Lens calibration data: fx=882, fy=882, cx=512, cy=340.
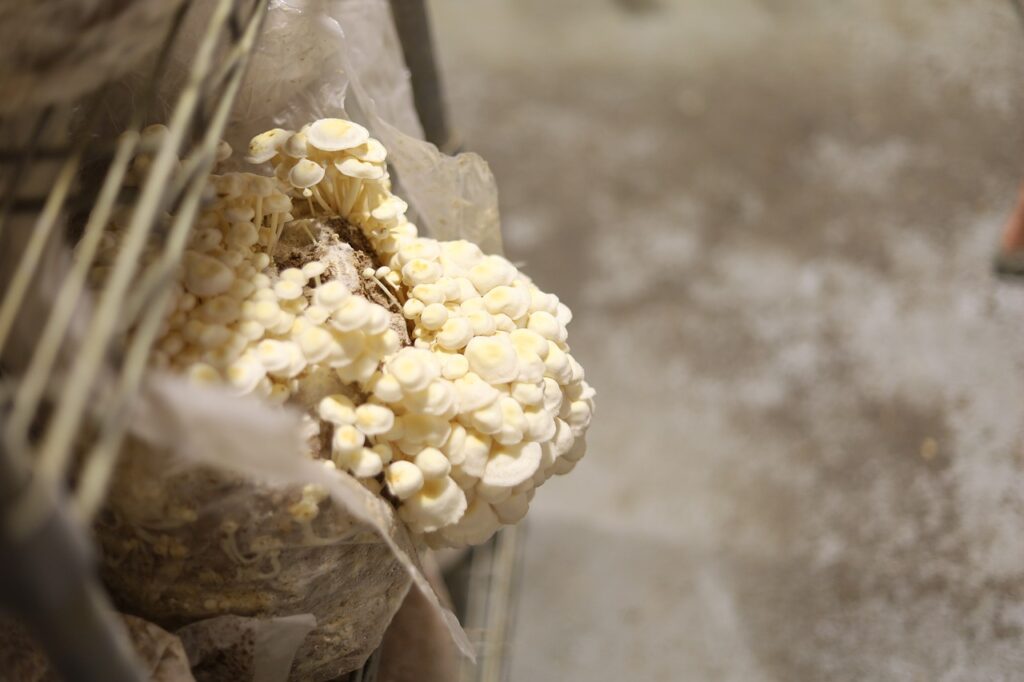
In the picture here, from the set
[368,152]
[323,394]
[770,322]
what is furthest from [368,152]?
[770,322]

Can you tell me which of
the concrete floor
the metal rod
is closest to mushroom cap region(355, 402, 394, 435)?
the metal rod

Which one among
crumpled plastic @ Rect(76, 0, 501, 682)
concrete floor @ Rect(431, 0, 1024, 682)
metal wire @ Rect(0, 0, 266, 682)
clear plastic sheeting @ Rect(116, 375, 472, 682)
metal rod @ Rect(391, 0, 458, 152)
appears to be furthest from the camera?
concrete floor @ Rect(431, 0, 1024, 682)

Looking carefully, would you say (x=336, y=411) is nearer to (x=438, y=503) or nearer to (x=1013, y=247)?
(x=438, y=503)

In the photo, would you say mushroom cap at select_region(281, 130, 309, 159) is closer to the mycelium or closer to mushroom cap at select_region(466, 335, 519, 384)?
the mycelium

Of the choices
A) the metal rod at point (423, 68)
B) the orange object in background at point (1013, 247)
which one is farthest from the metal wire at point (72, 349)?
the orange object in background at point (1013, 247)

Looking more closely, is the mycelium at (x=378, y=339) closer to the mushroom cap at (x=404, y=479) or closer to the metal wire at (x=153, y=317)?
the mushroom cap at (x=404, y=479)
